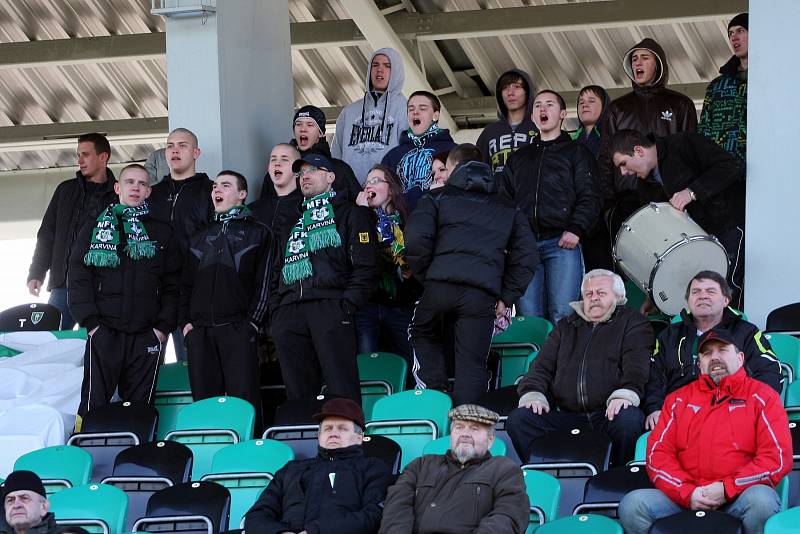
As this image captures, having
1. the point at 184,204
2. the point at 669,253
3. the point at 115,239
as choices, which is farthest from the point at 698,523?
the point at 184,204

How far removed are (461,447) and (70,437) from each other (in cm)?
261

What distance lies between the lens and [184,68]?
28.2 feet

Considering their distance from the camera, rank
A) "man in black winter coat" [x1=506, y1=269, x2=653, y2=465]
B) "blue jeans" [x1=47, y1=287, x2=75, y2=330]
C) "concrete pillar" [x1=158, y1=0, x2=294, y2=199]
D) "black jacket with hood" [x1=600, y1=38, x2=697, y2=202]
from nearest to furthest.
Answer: "man in black winter coat" [x1=506, y1=269, x2=653, y2=465] < "black jacket with hood" [x1=600, y1=38, x2=697, y2=202] < "concrete pillar" [x1=158, y1=0, x2=294, y2=199] < "blue jeans" [x1=47, y1=287, x2=75, y2=330]

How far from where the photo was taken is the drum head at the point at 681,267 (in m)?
6.64

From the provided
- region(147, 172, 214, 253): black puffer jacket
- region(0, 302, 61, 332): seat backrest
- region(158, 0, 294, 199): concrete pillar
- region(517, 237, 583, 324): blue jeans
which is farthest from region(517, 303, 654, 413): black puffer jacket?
region(0, 302, 61, 332): seat backrest

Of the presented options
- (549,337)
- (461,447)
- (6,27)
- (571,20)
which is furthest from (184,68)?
(6,27)

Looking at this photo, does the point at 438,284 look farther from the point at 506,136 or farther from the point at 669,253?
the point at 506,136

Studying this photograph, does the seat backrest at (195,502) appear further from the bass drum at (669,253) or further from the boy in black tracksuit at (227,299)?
the bass drum at (669,253)

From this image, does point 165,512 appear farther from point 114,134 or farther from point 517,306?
point 114,134

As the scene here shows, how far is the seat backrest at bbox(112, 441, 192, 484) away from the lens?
6.26 meters

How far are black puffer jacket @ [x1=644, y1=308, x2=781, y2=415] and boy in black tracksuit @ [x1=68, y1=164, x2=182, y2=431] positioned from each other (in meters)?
2.65

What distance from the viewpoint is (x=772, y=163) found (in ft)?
23.8

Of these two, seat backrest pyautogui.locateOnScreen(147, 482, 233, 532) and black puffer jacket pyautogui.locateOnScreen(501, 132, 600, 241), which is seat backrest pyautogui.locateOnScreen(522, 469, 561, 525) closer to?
seat backrest pyautogui.locateOnScreen(147, 482, 233, 532)

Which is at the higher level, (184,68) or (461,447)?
(184,68)
